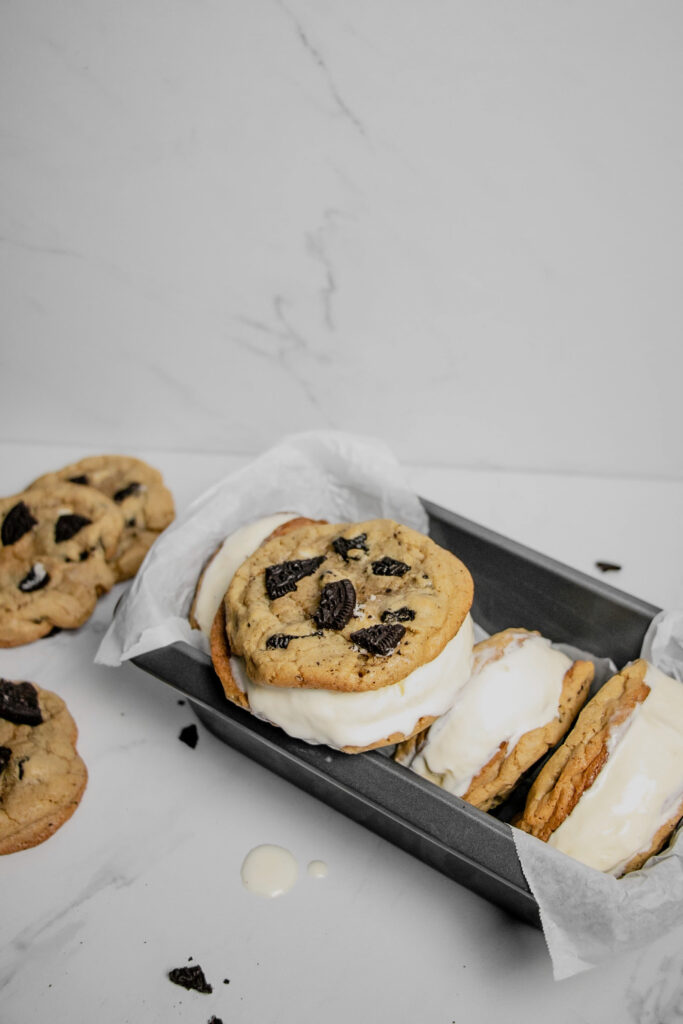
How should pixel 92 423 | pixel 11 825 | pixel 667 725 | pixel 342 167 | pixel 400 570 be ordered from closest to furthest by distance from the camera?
pixel 667 725, pixel 400 570, pixel 11 825, pixel 342 167, pixel 92 423

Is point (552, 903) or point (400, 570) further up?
point (400, 570)

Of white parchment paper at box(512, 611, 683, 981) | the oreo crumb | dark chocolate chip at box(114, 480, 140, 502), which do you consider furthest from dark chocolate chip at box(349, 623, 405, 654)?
dark chocolate chip at box(114, 480, 140, 502)

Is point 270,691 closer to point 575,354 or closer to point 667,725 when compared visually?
point 667,725

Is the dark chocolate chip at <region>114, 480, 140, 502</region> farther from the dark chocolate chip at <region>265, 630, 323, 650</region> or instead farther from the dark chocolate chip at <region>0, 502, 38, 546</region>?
the dark chocolate chip at <region>265, 630, 323, 650</region>

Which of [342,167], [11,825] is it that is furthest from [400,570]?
[342,167]

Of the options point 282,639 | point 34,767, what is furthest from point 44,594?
point 282,639

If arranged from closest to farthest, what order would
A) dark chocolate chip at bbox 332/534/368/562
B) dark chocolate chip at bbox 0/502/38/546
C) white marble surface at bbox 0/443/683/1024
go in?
white marble surface at bbox 0/443/683/1024, dark chocolate chip at bbox 332/534/368/562, dark chocolate chip at bbox 0/502/38/546
